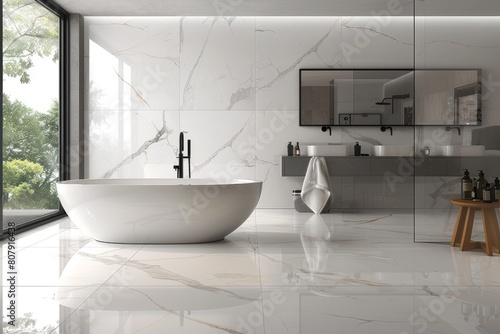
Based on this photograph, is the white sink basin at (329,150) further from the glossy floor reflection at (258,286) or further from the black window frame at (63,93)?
the black window frame at (63,93)

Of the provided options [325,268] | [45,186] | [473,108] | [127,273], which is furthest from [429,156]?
[45,186]

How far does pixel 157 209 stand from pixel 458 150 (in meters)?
2.30

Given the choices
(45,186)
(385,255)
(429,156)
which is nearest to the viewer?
(385,255)

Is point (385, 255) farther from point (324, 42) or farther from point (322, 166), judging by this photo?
point (324, 42)

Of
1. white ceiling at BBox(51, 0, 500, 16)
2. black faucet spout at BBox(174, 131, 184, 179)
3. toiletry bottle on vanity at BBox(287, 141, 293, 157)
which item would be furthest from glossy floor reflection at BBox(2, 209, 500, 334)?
white ceiling at BBox(51, 0, 500, 16)

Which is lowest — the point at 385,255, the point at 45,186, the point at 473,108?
the point at 385,255

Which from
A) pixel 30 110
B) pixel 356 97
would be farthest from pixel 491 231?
pixel 30 110

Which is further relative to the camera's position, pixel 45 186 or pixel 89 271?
pixel 45 186

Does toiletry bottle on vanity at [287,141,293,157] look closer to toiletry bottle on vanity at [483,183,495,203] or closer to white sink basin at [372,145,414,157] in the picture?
white sink basin at [372,145,414,157]

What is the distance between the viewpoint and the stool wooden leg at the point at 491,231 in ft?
12.5

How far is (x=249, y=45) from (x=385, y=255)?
380 cm

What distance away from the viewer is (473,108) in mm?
3992

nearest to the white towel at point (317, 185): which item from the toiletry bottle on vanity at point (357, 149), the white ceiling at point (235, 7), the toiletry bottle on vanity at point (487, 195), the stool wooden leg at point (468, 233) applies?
the toiletry bottle on vanity at point (357, 149)

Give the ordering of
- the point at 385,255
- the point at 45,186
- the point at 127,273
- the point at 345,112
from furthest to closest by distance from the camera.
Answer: the point at 345,112 → the point at 45,186 → the point at 385,255 → the point at 127,273
